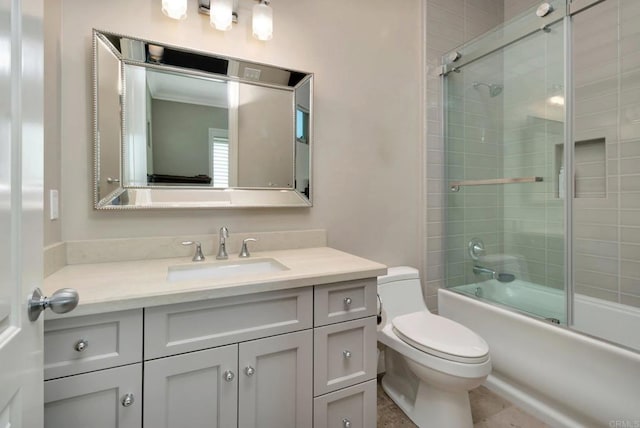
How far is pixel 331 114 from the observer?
1705 mm

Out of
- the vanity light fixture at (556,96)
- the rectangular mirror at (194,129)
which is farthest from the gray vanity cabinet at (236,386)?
the vanity light fixture at (556,96)

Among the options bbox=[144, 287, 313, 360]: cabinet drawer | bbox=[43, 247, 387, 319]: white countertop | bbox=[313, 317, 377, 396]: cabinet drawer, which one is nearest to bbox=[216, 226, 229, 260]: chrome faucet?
bbox=[43, 247, 387, 319]: white countertop

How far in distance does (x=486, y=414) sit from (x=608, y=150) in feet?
5.75

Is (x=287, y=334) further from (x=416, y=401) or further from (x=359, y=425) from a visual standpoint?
(x=416, y=401)

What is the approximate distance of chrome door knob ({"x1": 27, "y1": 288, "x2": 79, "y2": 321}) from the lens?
0.57 meters

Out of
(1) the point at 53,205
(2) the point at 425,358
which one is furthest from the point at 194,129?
(2) the point at 425,358

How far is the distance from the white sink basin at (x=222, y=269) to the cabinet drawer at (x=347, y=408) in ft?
1.70

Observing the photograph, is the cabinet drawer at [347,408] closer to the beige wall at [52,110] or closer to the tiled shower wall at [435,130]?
the tiled shower wall at [435,130]

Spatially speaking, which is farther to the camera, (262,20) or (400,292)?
(400,292)

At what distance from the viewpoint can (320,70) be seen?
167 centimetres

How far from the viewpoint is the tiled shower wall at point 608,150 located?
1.75 m

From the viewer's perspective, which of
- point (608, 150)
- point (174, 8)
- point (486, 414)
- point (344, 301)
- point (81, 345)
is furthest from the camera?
point (608, 150)

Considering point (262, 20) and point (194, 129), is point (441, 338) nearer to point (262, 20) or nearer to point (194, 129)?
point (194, 129)

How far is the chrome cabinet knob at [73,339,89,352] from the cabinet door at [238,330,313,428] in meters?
0.41
